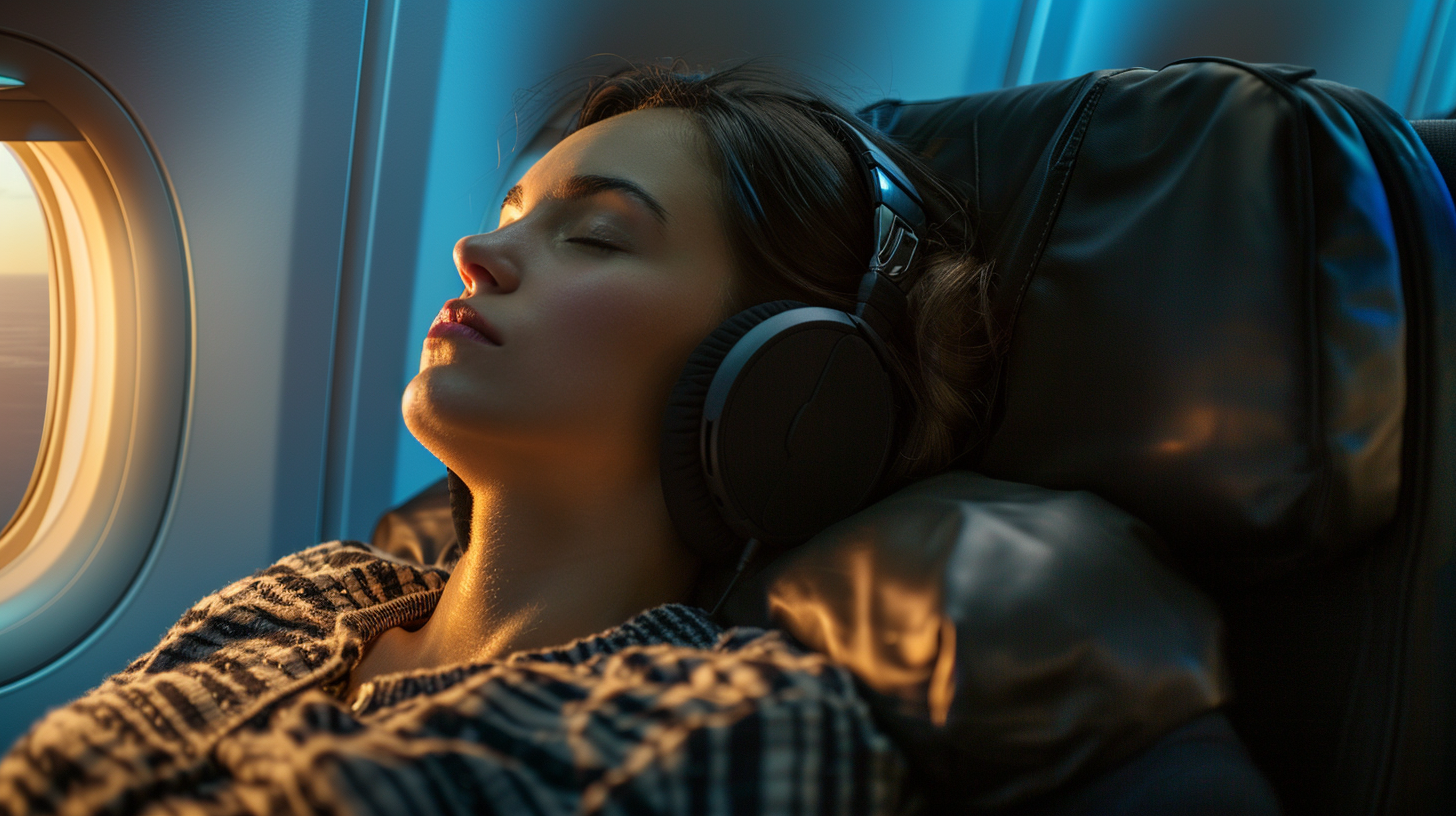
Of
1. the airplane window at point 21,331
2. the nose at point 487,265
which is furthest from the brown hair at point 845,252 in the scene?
the airplane window at point 21,331

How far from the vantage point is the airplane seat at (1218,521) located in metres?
0.69

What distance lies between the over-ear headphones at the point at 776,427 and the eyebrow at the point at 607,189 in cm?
20

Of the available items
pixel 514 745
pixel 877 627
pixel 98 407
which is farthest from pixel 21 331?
pixel 877 627

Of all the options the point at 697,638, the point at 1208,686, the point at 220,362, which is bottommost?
the point at 220,362

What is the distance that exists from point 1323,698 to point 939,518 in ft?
1.35

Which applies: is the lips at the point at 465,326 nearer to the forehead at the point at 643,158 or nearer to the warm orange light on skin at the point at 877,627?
the forehead at the point at 643,158

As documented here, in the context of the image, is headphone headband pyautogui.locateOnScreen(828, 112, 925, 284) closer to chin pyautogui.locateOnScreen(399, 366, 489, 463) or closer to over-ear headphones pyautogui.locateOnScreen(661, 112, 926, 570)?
over-ear headphones pyautogui.locateOnScreen(661, 112, 926, 570)

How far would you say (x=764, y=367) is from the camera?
94 cm

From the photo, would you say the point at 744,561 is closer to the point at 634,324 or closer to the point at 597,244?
the point at 634,324

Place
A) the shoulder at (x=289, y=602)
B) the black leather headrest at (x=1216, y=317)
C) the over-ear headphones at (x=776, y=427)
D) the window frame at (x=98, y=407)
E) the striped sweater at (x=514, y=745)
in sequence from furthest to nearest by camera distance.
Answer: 1. the window frame at (x=98, y=407)
2. the shoulder at (x=289, y=602)
3. the over-ear headphones at (x=776, y=427)
4. the black leather headrest at (x=1216, y=317)
5. the striped sweater at (x=514, y=745)

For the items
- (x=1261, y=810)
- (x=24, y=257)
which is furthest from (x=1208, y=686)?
(x=24, y=257)

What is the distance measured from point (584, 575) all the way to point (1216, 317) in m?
0.75

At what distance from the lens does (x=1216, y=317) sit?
2.76ft

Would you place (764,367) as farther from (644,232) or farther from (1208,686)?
(1208,686)
